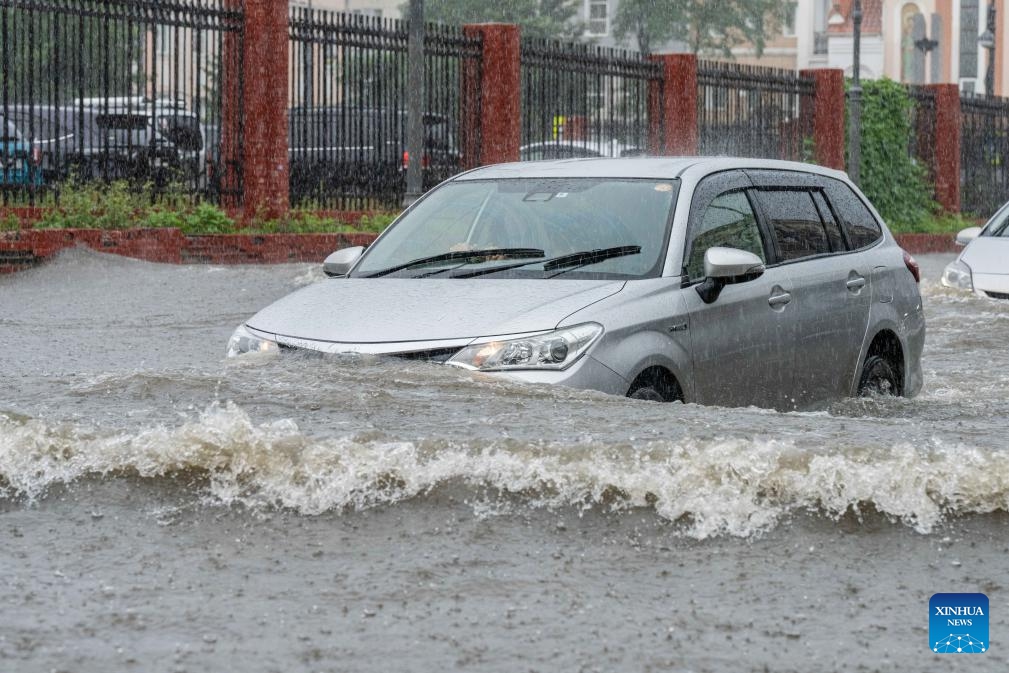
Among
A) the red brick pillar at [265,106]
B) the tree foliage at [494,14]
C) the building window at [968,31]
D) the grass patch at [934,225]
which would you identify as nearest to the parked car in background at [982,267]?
the red brick pillar at [265,106]

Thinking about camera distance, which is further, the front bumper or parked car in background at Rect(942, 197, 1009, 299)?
parked car in background at Rect(942, 197, 1009, 299)

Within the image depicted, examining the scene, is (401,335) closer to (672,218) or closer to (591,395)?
(591,395)

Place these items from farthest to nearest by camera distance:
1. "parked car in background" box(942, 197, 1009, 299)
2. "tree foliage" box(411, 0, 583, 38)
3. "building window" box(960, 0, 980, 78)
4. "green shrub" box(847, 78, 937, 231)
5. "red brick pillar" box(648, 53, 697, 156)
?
1. "building window" box(960, 0, 980, 78)
2. "tree foliage" box(411, 0, 583, 38)
3. "green shrub" box(847, 78, 937, 231)
4. "red brick pillar" box(648, 53, 697, 156)
5. "parked car in background" box(942, 197, 1009, 299)

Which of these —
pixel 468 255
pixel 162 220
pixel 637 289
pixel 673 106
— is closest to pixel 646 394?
pixel 637 289

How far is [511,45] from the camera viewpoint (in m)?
21.5

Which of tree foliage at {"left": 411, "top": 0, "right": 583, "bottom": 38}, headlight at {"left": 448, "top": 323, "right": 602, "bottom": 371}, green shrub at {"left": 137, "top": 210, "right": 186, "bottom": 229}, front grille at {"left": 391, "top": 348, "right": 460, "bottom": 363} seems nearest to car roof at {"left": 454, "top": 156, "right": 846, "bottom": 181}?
headlight at {"left": 448, "top": 323, "right": 602, "bottom": 371}

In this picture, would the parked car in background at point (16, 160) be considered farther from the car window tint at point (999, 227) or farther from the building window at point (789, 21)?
the building window at point (789, 21)

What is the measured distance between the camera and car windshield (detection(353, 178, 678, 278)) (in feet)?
23.5

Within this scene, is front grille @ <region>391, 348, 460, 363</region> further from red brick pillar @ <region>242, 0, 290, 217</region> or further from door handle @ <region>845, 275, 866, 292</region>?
red brick pillar @ <region>242, 0, 290, 217</region>

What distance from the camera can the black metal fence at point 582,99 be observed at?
22234 mm

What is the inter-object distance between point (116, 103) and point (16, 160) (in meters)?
1.39

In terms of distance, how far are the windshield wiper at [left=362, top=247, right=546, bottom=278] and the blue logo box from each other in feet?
9.97

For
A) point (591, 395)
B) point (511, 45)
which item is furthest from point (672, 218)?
point (511, 45)

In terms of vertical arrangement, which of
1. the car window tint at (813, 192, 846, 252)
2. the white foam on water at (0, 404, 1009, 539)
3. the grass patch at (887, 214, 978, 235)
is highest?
the car window tint at (813, 192, 846, 252)
